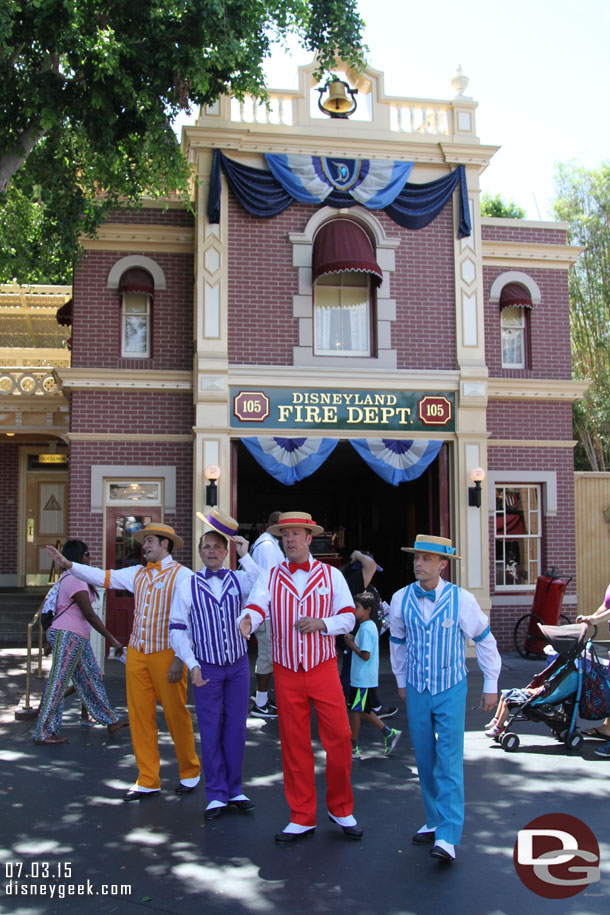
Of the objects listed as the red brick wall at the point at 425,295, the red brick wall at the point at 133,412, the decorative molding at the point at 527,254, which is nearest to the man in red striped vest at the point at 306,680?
the red brick wall at the point at 133,412

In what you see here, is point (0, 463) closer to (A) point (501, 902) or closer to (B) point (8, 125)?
(B) point (8, 125)

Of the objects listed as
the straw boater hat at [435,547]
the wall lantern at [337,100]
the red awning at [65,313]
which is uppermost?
the wall lantern at [337,100]

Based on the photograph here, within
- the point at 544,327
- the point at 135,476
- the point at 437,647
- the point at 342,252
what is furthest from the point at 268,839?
the point at 544,327

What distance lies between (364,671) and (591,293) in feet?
75.2

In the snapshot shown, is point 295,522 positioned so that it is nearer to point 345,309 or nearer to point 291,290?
point 291,290

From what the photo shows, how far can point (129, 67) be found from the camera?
35.8 ft

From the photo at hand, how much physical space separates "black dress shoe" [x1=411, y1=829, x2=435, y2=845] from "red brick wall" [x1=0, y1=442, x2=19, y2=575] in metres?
14.3

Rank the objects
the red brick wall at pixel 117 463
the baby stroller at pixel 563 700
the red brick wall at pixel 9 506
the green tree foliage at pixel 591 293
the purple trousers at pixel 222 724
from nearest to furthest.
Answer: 1. the purple trousers at pixel 222 724
2. the baby stroller at pixel 563 700
3. the red brick wall at pixel 117 463
4. the red brick wall at pixel 9 506
5. the green tree foliage at pixel 591 293

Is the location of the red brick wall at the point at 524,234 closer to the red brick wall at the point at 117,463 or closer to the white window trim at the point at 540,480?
the white window trim at the point at 540,480

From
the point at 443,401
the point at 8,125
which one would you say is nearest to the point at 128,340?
the point at 8,125

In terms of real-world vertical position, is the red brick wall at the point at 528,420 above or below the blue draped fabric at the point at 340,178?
below

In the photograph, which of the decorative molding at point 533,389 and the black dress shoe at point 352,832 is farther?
the decorative molding at point 533,389

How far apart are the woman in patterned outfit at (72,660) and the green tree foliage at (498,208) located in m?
26.4

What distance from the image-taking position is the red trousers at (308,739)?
5.38 meters
